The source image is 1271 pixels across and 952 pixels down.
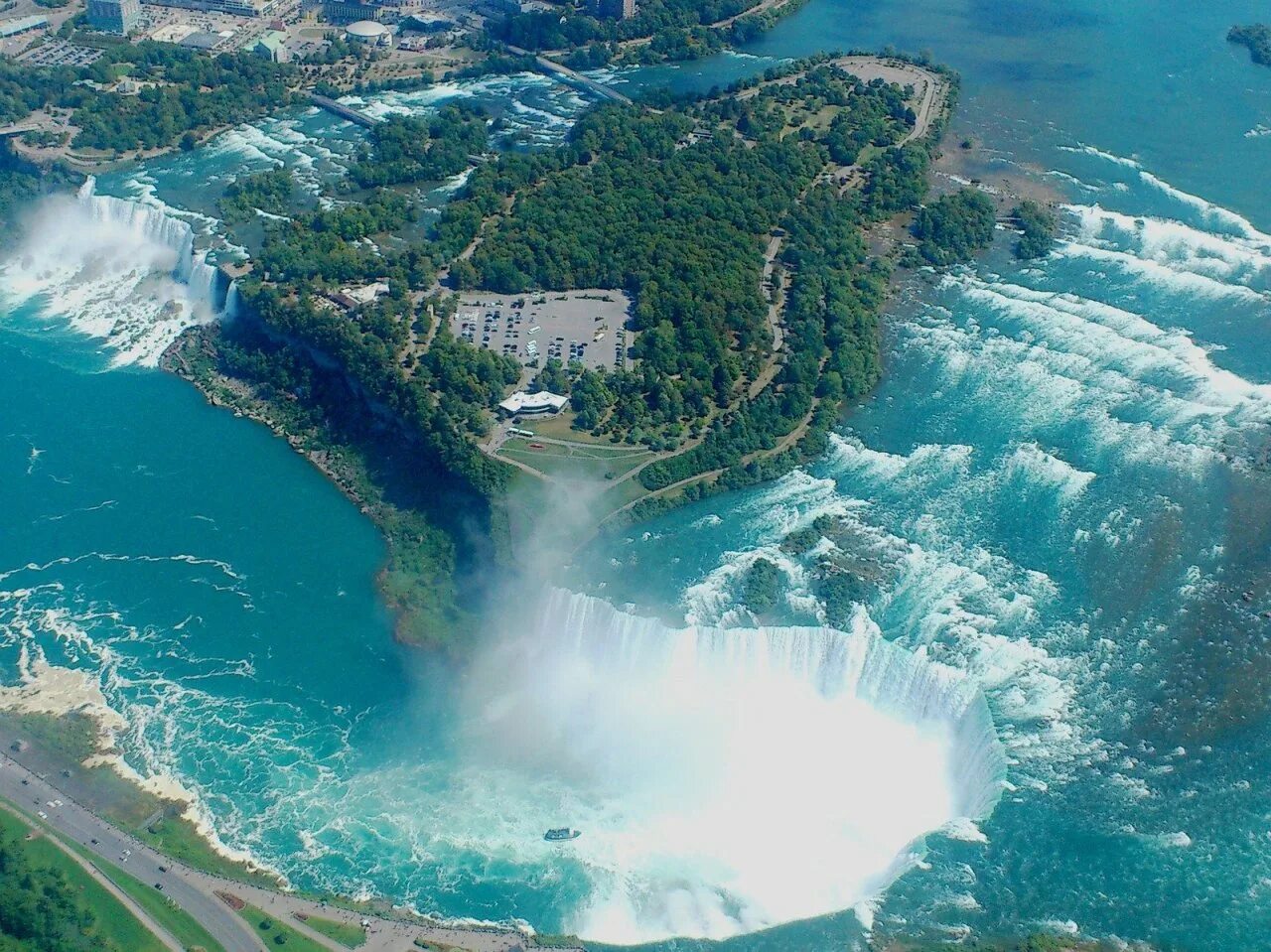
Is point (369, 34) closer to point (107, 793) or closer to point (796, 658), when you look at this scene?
point (796, 658)

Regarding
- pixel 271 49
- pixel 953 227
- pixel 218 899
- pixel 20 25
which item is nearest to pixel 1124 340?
pixel 953 227

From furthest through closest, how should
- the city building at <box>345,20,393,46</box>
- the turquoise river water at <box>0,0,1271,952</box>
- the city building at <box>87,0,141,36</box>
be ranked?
the city building at <box>345,20,393,46</box>, the city building at <box>87,0,141,36</box>, the turquoise river water at <box>0,0,1271,952</box>

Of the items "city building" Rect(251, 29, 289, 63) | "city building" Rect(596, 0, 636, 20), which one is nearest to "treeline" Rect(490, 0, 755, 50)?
"city building" Rect(596, 0, 636, 20)

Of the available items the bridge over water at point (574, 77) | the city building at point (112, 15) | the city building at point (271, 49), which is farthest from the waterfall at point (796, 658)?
the city building at point (112, 15)

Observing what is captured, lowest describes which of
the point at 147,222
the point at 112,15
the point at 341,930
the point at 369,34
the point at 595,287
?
the point at 341,930

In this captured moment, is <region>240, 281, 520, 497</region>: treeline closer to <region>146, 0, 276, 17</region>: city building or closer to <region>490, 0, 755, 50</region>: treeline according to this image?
<region>490, 0, 755, 50</region>: treeline

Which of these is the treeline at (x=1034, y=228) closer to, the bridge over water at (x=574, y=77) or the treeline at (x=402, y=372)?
the bridge over water at (x=574, y=77)

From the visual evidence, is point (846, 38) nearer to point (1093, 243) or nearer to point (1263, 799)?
point (1093, 243)
